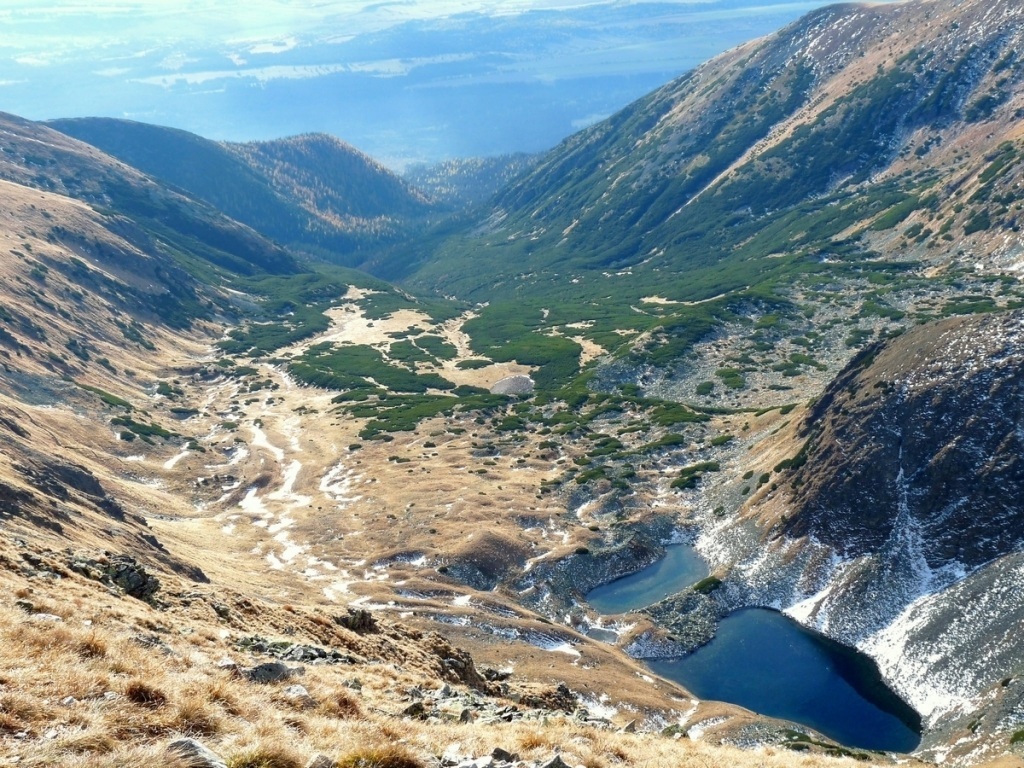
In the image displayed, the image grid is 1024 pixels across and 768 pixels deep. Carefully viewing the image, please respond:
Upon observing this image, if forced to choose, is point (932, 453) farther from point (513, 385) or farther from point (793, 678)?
point (513, 385)

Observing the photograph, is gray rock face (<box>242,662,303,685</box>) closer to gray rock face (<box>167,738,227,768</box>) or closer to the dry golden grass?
the dry golden grass

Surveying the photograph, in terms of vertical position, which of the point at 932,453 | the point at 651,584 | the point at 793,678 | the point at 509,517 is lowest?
the point at 793,678

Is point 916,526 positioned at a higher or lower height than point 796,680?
higher

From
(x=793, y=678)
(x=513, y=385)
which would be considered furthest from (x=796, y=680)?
(x=513, y=385)

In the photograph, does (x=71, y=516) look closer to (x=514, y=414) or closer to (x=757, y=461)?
(x=757, y=461)

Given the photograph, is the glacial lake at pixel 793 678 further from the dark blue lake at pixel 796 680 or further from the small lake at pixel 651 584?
the small lake at pixel 651 584

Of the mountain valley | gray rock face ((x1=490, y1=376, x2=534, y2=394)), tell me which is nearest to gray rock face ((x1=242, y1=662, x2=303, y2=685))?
the mountain valley
